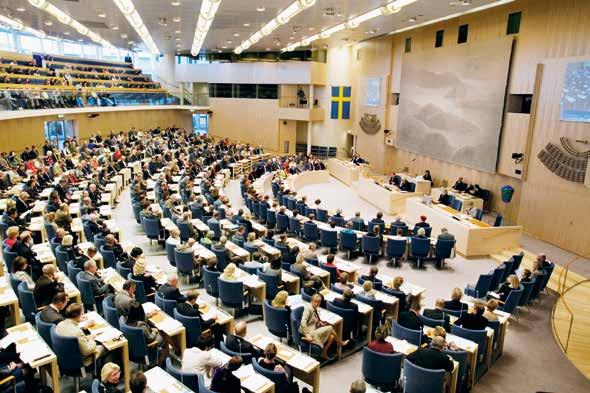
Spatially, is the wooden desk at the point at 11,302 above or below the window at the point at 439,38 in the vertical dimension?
below

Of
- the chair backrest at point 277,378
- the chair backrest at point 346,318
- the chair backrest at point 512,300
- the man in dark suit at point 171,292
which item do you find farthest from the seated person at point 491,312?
the man in dark suit at point 171,292

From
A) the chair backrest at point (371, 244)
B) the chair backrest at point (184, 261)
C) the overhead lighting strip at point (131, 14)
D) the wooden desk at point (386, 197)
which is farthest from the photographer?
the wooden desk at point (386, 197)

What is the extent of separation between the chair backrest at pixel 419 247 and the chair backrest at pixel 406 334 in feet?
16.5

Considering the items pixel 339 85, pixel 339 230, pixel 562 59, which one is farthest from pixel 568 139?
pixel 339 85

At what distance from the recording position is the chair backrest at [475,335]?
6969mm

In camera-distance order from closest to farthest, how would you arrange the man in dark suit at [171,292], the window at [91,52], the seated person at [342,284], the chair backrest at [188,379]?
the chair backrest at [188,379], the man in dark suit at [171,292], the seated person at [342,284], the window at [91,52]

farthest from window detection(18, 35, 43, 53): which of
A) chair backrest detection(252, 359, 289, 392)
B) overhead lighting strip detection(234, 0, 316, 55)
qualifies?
chair backrest detection(252, 359, 289, 392)

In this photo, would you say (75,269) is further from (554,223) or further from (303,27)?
(303,27)

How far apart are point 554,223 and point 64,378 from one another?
13846mm

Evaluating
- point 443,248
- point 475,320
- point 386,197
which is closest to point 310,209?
point 386,197

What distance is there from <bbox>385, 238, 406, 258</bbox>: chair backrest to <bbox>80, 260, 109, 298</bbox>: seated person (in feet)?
22.8

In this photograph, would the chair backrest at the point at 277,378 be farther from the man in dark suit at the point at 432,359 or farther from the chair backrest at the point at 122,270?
the chair backrest at the point at 122,270

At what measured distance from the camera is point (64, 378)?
6328 millimetres

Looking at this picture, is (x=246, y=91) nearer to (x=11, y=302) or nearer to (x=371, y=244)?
(x=371, y=244)
